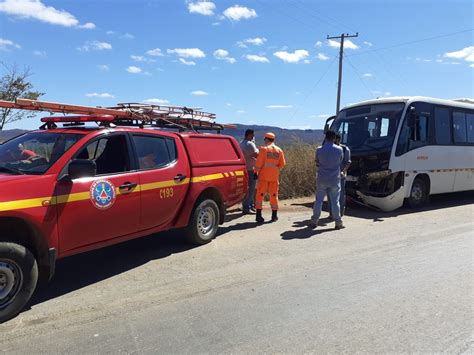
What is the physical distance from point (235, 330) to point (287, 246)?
3.26 metres

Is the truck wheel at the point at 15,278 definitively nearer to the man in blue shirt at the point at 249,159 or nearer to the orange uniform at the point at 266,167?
the orange uniform at the point at 266,167

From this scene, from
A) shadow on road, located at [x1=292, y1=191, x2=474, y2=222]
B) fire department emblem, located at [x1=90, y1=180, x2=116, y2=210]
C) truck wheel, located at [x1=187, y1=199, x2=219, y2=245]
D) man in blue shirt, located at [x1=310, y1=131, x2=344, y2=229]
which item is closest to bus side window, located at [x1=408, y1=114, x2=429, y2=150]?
shadow on road, located at [x1=292, y1=191, x2=474, y2=222]

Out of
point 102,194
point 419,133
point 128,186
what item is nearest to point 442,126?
point 419,133

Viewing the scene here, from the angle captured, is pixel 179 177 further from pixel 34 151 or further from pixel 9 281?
pixel 9 281

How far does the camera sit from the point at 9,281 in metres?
4.26

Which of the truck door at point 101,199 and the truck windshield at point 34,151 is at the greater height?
the truck windshield at point 34,151

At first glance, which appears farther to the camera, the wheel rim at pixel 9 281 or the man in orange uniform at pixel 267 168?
the man in orange uniform at pixel 267 168

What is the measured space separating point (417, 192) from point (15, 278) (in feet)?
32.4

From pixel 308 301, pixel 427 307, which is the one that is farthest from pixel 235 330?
pixel 427 307

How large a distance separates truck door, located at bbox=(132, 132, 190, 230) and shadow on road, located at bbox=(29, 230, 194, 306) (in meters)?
0.65

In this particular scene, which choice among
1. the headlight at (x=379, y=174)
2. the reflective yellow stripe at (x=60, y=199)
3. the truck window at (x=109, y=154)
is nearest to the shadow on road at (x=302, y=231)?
the headlight at (x=379, y=174)

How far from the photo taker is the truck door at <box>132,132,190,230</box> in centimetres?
584

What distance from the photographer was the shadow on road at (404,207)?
10.3 m

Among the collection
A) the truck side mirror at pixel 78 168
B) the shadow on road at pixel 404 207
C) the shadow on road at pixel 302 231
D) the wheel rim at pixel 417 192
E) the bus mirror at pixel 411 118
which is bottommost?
the shadow on road at pixel 404 207
